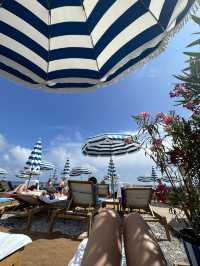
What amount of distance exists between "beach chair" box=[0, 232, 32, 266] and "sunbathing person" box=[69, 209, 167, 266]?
1002mm

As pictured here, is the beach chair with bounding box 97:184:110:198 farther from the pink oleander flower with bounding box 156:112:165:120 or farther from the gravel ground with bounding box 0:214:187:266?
the pink oleander flower with bounding box 156:112:165:120

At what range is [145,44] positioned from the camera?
6.72ft

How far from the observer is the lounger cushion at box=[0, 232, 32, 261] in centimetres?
175

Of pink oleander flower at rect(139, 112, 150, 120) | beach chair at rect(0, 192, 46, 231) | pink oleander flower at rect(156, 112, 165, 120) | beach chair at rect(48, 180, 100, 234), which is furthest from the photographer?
beach chair at rect(0, 192, 46, 231)

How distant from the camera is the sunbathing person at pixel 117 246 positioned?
101 cm

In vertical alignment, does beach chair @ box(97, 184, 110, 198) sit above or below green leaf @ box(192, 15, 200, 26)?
below

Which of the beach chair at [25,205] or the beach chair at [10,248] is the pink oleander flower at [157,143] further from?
the beach chair at [25,205]

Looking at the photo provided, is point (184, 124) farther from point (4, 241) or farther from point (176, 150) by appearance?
point (4, 241)

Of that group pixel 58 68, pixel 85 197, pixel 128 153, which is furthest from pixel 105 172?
pixel 58 68

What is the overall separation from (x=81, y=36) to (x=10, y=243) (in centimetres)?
233

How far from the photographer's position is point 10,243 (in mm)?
1926

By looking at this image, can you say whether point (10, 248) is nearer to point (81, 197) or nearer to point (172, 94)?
point (172, 94)

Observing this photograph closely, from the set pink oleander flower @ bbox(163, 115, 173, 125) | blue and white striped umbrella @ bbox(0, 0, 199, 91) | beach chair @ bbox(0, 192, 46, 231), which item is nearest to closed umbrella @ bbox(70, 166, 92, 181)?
beach chair @ bbox(0, 192, 46, 231)

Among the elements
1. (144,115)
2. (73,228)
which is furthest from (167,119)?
(73,228)
